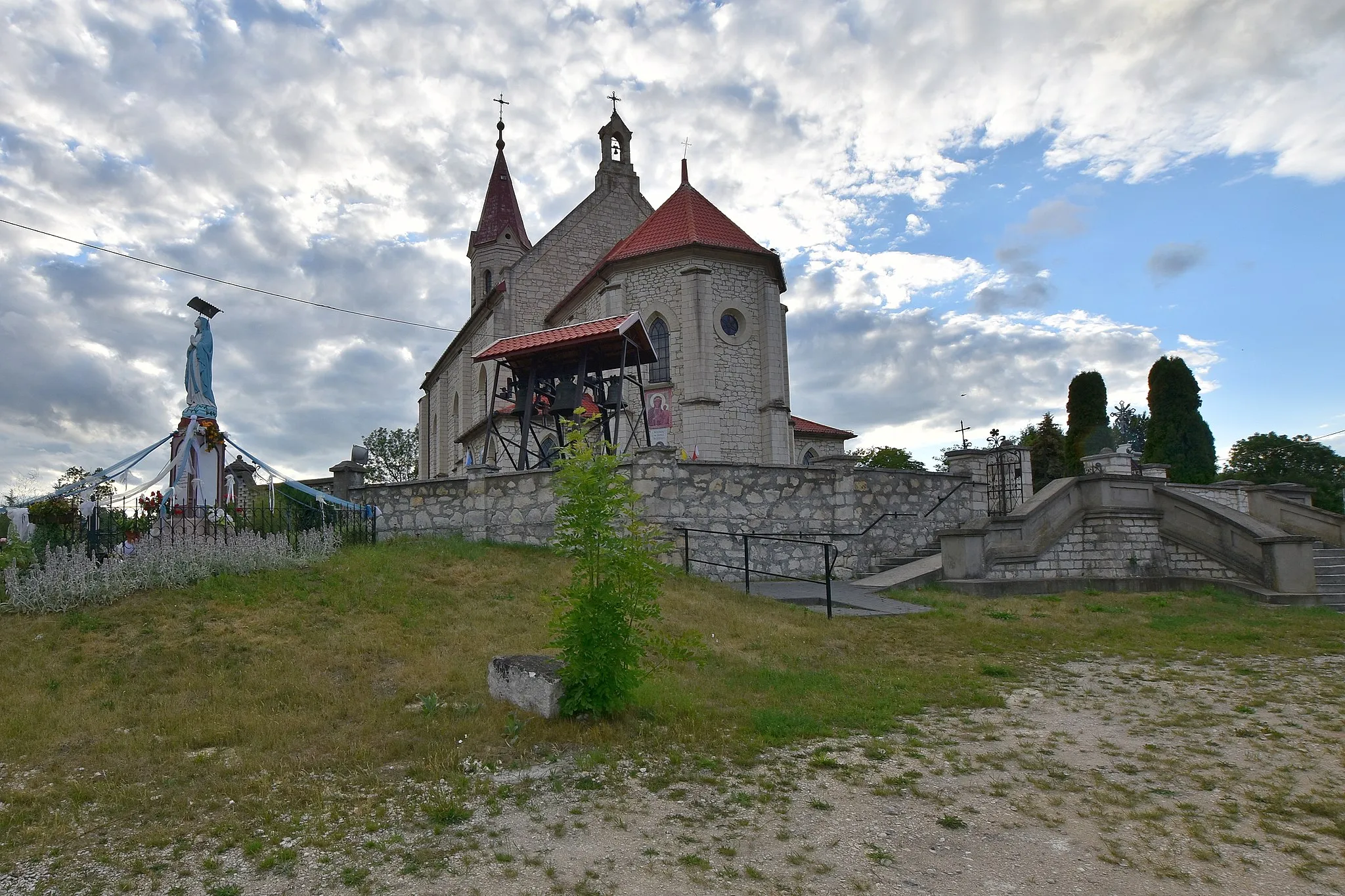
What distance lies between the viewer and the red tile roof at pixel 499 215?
4091 cm

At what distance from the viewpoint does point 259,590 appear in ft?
31.6

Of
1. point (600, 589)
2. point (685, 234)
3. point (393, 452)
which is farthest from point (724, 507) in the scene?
point (393, 452)

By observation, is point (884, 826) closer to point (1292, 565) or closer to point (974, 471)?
point (1292, 565)

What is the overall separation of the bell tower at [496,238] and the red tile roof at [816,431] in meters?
17.7

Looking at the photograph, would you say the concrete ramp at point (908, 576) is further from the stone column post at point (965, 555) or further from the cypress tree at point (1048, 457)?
the cypress tree at point (1048, 457)

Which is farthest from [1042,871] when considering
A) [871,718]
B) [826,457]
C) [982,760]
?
[826,457]

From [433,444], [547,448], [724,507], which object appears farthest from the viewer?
[433,444]

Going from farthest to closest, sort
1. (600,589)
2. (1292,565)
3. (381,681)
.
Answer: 1. (1292,565)
2. (381,681)
3. (600,589)

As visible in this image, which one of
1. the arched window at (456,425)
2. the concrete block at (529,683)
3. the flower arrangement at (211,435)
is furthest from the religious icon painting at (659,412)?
the concrete block at (529,683)

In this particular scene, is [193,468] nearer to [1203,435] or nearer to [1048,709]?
[1048,709]

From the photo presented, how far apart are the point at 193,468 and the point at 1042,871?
1285cm

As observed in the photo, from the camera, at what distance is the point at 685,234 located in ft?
75.4

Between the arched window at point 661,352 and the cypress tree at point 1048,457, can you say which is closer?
the arched window at point 661,352

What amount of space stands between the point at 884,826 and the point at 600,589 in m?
2.47
